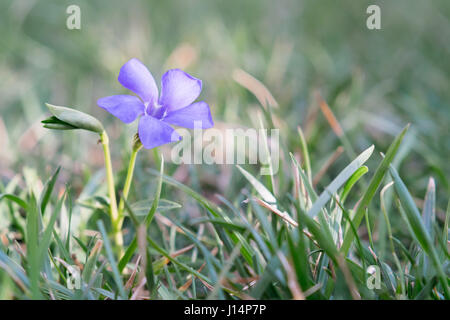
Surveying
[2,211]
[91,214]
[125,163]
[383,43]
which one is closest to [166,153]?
[125,163]

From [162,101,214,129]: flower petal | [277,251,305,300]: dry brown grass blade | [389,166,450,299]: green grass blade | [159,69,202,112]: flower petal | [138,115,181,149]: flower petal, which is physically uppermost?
[159,69,202,112]: flower petal

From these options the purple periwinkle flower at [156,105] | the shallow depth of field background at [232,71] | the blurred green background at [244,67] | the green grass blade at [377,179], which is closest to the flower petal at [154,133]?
the purple periwinkle flower at [156,105]

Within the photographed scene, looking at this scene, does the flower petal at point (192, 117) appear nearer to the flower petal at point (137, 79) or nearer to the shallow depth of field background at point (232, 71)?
the flower petal at point (137, 79)

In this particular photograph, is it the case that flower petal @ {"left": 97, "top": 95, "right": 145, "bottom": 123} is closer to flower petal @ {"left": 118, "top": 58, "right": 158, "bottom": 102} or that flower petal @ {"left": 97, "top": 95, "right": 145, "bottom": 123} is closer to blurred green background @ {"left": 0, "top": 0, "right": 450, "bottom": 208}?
flower petal @ {"left": 118, "top": 58, "right": 158, "bottom": 102}

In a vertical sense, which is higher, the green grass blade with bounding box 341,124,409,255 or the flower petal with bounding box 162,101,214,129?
the flower petal with bounding box 162,101,214,129

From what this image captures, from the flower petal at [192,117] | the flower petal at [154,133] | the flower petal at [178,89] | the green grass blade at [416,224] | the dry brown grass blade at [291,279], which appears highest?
the flower petal at [178,89]

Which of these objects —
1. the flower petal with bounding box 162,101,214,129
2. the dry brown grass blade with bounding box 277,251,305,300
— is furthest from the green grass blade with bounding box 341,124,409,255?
the flower petal with bounding box 162,101,214,129

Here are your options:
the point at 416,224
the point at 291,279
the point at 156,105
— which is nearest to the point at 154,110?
the point at 156,105
